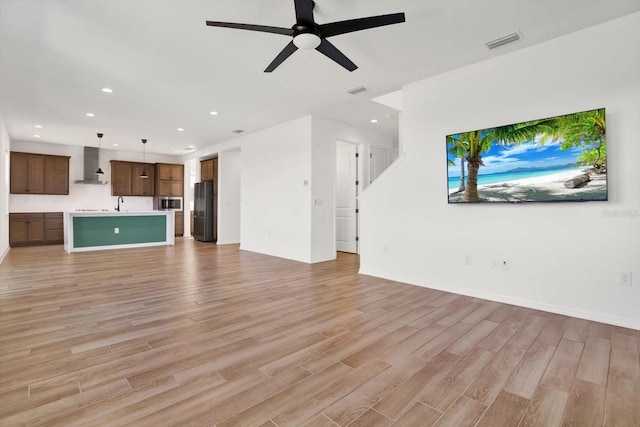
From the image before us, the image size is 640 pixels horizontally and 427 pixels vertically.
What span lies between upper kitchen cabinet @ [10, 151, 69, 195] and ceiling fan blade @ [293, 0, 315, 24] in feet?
30.6

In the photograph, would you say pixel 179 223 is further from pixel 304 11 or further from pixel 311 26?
pixel 304 11

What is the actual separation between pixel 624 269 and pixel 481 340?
158cm

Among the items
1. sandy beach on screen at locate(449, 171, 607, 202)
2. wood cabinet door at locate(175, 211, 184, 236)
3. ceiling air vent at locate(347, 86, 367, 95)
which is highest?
ceiling air vent at locate(347, 86, 367, 95)

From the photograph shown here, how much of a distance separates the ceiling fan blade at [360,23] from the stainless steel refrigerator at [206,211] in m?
7.22

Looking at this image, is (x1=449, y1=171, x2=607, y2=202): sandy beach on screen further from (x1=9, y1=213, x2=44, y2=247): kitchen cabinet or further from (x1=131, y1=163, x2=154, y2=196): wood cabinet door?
(x1=9, y1=213, x2=44, y2=247): kitchen cabinet

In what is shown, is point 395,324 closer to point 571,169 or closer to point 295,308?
point 295,308

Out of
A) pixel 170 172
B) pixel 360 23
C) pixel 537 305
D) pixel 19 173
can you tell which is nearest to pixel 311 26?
pixel 360 23

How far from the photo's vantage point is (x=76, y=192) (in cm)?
920

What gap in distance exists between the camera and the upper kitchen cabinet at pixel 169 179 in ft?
33.2

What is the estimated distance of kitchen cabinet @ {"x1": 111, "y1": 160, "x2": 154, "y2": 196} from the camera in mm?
9680

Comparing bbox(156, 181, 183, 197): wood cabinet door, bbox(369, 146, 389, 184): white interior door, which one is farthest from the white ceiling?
bbox(156, 181, 183, 197): wood cabinet door

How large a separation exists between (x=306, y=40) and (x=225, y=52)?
53.9 inches

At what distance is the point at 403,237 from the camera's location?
4.38 metres

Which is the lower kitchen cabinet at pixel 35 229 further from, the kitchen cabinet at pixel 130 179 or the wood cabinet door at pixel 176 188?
the wood cabinet door at pixel 176 188
